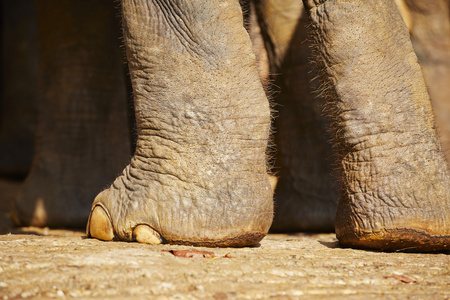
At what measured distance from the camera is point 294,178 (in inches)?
100

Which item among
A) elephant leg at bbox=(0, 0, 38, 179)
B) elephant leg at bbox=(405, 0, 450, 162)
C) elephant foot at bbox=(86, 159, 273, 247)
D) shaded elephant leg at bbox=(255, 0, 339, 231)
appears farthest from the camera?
elephant leg at bbox=(0, 0, 38, 179)

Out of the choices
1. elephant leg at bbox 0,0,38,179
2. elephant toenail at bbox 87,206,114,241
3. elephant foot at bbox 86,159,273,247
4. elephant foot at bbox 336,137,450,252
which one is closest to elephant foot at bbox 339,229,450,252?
elephant foot at bbox 336,137,450,252

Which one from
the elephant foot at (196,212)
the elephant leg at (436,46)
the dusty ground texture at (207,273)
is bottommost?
the dusty ground texture at (207,273)

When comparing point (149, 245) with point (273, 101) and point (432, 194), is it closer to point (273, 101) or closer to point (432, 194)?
point (432, 194)

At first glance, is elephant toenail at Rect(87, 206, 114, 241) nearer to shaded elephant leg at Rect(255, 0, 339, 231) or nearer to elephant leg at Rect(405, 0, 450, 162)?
shaded elephant leg at Rect(255, 0, 339, 231)

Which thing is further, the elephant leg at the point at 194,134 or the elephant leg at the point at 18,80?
the elephant leg at the point at 18,80

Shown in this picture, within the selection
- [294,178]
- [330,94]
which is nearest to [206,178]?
[330,94]

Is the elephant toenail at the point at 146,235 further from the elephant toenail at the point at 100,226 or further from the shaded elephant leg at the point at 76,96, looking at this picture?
the shaded elephant leg at the point at 76,96

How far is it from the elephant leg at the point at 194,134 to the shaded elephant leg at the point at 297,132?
0.73 m

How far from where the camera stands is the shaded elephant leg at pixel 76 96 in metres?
2.75

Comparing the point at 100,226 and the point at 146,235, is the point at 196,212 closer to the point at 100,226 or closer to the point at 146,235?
the point at 146,235

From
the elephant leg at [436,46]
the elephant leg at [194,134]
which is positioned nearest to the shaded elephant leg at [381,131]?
the elephant leg at [194,134]

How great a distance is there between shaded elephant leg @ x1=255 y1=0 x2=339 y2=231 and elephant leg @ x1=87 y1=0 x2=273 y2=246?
73cm

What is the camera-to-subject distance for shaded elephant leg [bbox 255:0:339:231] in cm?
243
